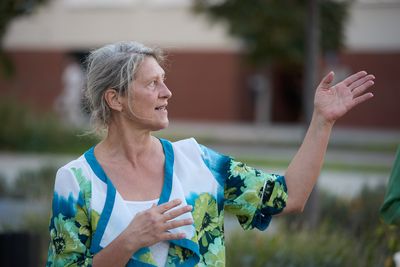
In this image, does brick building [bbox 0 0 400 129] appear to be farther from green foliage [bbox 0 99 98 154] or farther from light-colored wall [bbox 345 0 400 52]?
green foliage [bbox 0 99 98 154]

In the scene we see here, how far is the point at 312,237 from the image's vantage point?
720cm

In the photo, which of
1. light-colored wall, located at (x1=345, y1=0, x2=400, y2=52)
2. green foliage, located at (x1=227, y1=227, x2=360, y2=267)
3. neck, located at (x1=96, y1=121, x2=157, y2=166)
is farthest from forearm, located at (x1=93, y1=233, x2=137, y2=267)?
light-colored wall, located at (x1=345, y1=0, x2=400, y2=52)

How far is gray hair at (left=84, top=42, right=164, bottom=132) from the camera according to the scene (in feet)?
10.8

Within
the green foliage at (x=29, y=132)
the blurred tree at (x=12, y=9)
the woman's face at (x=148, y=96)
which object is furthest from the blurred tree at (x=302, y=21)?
the green foliage at (x=29, y=132)

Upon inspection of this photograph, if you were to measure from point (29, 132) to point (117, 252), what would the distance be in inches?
711

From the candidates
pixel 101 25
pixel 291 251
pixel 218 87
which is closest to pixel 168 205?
pixel 291 251

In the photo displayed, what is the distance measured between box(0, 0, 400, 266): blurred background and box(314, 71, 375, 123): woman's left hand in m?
0.67

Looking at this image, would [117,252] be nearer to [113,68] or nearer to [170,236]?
[170,236]

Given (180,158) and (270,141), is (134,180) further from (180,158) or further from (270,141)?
(270,141)

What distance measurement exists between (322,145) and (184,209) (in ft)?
1.92

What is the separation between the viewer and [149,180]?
3330 mm

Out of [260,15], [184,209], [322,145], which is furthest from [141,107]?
[260,15]

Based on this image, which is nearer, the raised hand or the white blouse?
the raised hand

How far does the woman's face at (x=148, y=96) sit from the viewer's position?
10.9ft
